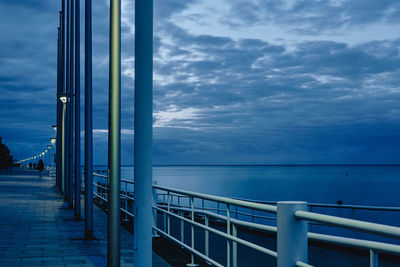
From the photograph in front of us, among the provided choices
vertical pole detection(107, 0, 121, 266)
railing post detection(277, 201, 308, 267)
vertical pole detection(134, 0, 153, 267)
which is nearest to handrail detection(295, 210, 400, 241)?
railing post detection(277, 201, 308, 267)

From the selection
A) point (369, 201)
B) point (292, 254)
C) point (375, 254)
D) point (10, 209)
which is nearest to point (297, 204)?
point (292, 254)

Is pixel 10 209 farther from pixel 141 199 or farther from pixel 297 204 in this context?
pixel 297 204

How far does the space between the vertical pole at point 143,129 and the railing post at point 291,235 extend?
1906 mm

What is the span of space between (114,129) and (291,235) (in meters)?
3.13

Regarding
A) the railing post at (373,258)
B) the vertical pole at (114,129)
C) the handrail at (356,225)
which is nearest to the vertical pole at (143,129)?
the vertical pole at (114,129)

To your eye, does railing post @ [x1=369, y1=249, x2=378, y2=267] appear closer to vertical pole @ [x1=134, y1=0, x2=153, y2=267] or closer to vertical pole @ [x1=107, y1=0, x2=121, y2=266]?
vertical pole @ [x1=134, y1=0, x2=153, y2=267]

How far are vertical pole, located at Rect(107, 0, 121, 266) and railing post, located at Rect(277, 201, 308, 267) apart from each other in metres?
3.00

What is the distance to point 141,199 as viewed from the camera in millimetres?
4703

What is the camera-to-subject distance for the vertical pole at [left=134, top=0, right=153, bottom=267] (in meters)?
4.72

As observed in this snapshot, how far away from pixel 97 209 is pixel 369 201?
204ft

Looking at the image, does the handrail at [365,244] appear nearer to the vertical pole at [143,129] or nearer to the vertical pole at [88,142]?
the vertical pole at [143,129]

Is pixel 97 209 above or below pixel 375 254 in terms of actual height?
below

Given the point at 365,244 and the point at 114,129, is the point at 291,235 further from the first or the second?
the point at 114,129

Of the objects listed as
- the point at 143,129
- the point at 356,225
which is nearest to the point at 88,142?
the point at 143,129
